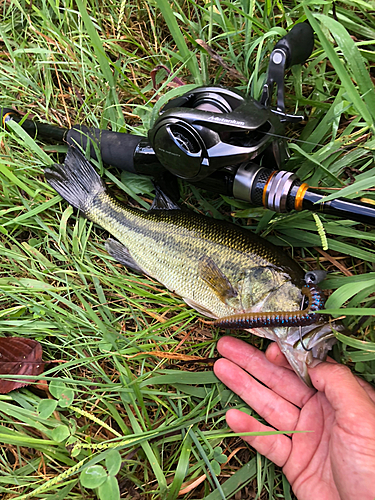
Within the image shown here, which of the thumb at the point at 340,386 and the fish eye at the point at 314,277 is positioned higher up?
the fish eye at the point at 314,277

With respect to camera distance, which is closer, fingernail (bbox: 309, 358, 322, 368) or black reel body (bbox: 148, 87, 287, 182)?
black reel body (bbox: 148, 87, 287, 182)

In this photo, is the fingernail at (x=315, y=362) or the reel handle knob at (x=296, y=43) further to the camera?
the fingernail at (x=315, y=362)

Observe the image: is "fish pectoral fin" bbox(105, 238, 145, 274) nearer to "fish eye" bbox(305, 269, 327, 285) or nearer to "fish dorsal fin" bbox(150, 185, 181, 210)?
"fish dorsal fin" bbox(150, 185, 181, 210)

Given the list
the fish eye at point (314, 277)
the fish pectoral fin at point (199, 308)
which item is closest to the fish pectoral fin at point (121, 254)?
the fish pectoral fin at point (199, 308)

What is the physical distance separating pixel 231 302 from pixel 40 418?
1.59 m

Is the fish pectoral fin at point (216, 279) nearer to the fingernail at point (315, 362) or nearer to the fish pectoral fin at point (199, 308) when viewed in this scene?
the fish pectoral fin at point (199, 308)

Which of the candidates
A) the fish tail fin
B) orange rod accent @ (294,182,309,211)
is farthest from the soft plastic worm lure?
the fish tail fin

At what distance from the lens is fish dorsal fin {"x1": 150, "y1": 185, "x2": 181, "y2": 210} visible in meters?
2.87

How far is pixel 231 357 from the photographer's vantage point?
268 centimetres

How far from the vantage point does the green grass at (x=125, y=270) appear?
93.4 inches

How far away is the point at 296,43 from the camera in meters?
2.13

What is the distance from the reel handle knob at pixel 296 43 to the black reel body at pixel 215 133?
363 mm

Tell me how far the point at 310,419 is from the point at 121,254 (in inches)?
75.7

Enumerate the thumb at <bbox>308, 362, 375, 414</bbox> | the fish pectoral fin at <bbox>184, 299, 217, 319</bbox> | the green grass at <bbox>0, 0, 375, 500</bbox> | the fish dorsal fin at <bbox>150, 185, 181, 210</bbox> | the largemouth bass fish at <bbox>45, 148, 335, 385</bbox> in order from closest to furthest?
the thumb at <bbox>308, 362, 375, 414</bbox>
the largemouth bass fish at <bbox>45, 148, 335, 385</bbox>
the green grass at <bbox>0, 0, 375, 500</bbox>
the fish pectoral fin at <bbox>184, 299, 217, 319</bbox>
the fish dorsal fin at <bbox>150, 185, 181, 210</bbox>
